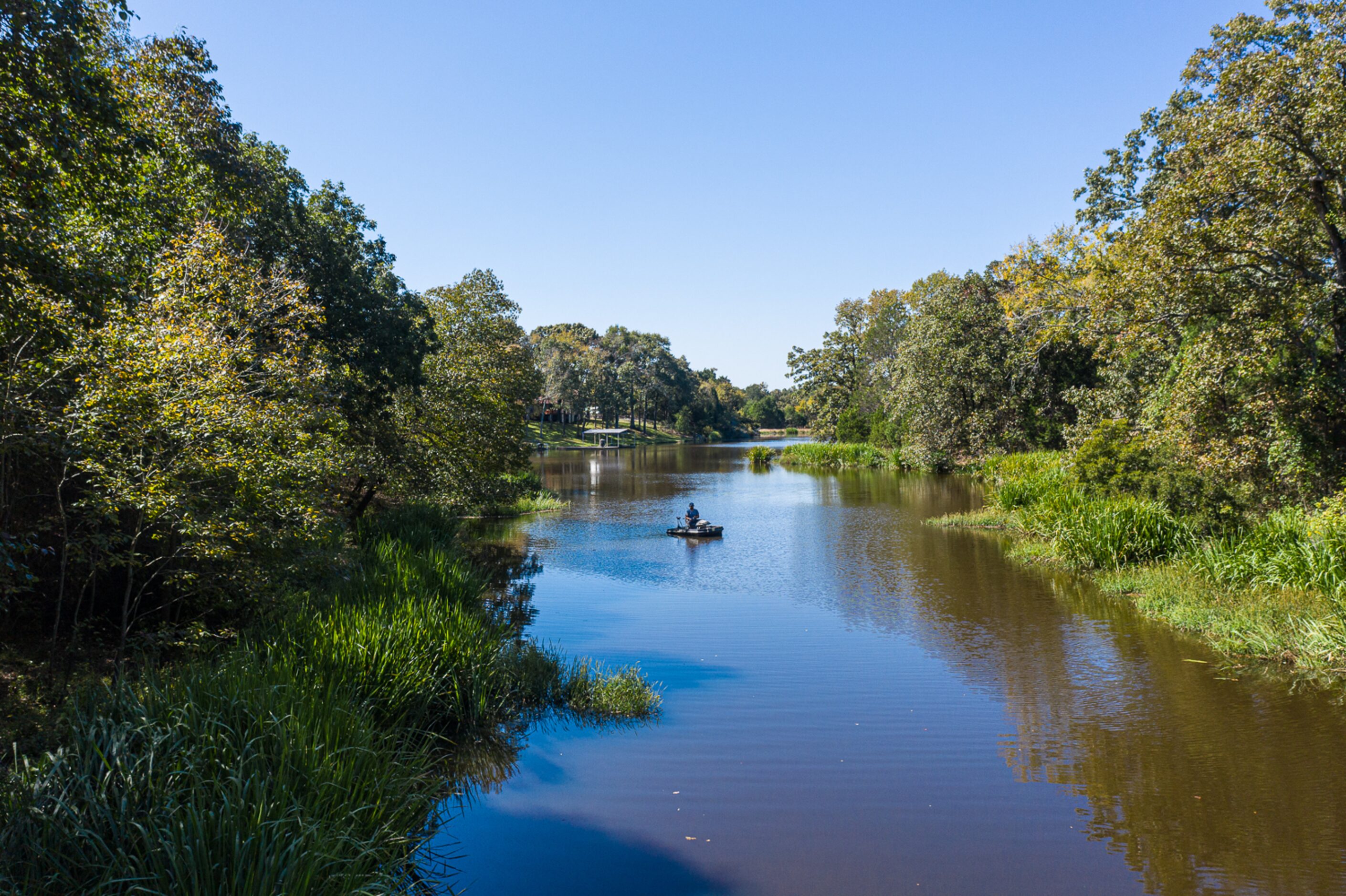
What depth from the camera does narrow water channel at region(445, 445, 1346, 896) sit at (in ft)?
19.9

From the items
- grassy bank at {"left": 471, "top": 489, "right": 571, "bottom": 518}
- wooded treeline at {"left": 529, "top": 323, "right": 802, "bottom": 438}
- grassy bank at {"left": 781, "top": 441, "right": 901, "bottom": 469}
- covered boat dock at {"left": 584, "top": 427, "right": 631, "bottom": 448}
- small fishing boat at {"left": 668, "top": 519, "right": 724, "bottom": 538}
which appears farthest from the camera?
wooded treeline at {"left": 529, "top": 323, "right": 802, "bottom": 438}

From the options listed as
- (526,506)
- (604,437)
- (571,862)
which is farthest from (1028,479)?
(604,437)

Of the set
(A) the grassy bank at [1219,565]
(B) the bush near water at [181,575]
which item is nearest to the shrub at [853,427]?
(A) the grassy bank at [1219,565]

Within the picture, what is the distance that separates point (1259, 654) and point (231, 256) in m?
15.9

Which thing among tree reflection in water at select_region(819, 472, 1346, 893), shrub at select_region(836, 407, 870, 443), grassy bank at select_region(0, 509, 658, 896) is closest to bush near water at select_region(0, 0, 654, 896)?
grassy bank at select_region(0, 509, 658, 896)

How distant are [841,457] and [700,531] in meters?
32.9

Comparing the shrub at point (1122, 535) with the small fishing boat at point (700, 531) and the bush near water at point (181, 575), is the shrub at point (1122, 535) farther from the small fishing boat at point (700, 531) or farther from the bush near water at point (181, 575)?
the bush near water at point (181, 575)

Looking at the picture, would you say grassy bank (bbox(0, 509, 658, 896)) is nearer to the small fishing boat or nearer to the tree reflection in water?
the tree reflection in water

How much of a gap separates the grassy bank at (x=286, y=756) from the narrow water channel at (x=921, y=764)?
2.64ft

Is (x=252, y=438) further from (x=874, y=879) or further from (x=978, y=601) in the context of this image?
(x=978, y=601)

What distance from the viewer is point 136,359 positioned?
23.7ft

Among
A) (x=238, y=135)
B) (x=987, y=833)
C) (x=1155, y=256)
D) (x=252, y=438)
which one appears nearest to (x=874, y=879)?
(x=987, y=833)

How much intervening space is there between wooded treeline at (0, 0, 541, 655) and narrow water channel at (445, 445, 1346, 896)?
4.23 meters

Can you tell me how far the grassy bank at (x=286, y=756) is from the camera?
4.23 m
